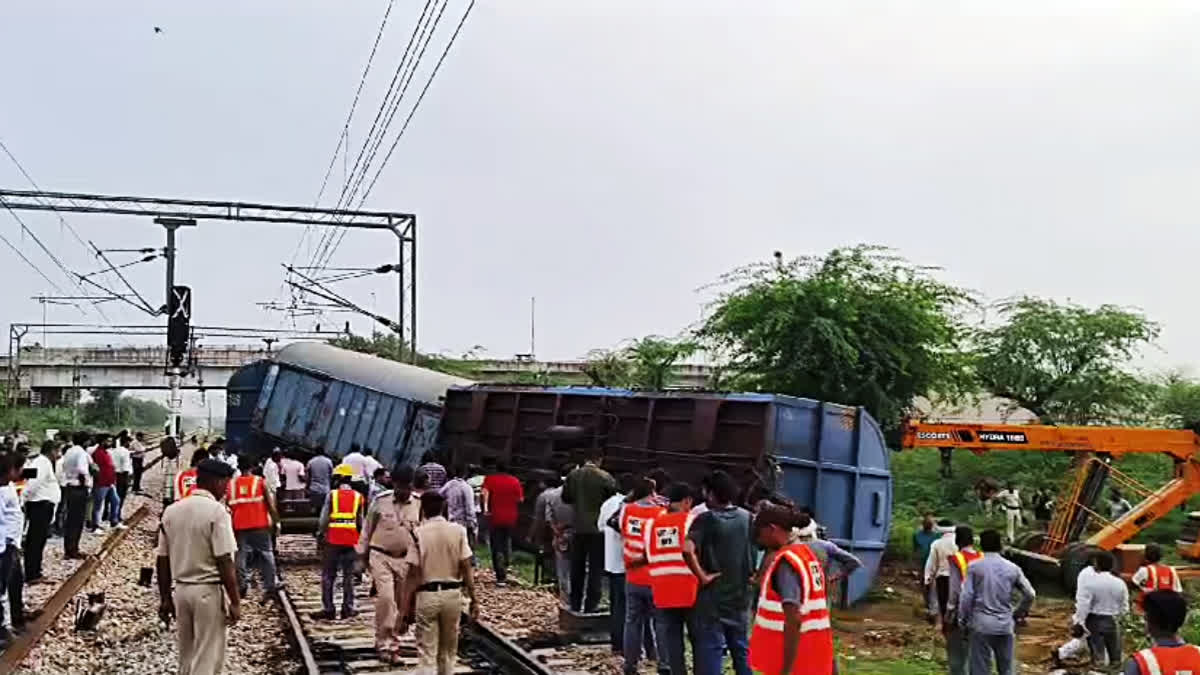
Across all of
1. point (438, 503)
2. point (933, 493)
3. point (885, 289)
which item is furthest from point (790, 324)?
point (438, 503)

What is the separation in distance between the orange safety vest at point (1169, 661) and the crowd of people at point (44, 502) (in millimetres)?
9815

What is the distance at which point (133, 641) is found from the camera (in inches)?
472

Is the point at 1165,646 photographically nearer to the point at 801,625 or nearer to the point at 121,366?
the point at 801,625

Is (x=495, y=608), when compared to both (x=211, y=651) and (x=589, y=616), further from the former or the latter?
(x=211, y=651)

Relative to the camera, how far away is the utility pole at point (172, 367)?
2283 cm

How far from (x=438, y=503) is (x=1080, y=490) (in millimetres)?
14806

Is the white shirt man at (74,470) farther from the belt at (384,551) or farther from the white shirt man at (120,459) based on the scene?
the belt at (384,551)

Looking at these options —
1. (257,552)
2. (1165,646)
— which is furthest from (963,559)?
(257,552)

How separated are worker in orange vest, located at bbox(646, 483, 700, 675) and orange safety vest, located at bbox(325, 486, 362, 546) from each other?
14.4ft

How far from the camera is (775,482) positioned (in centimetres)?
1477

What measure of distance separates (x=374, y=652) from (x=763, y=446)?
5.89m

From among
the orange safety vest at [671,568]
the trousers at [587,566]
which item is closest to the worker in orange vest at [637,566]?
the orange safety vest at [671,568]

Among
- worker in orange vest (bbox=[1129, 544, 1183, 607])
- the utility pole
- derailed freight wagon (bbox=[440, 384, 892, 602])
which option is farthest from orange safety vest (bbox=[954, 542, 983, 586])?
the utility pole

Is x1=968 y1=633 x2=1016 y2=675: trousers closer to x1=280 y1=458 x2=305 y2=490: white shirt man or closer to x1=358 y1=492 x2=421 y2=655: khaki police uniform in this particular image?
x1=358 y1=492 x2=421 y2=655: khaki police uniform
